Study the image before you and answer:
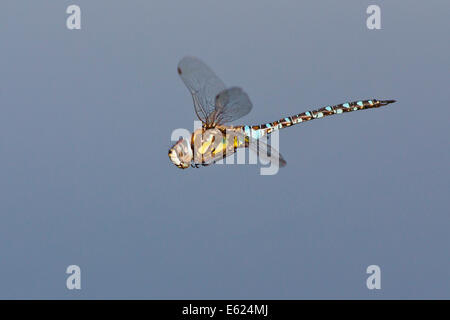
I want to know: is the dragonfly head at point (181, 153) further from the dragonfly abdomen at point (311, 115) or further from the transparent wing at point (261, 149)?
the dragonfly abdomen at point (311, 115)

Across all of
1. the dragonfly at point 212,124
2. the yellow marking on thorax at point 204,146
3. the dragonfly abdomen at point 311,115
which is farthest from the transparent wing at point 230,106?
the dragonfly abdomen at point 311,115

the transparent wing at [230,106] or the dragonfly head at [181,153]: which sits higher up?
the transparent wing at [230,106]

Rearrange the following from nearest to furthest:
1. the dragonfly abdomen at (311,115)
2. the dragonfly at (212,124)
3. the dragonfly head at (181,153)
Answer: the dragonfly at (212,124)
the dragonfly head at (181,153)
the dragonfly abdomen at (311,115)

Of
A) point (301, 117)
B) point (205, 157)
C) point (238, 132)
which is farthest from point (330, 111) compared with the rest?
point (205, 157)

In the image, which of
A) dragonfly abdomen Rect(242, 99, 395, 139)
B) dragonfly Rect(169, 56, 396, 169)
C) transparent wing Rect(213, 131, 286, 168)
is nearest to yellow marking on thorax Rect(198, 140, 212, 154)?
dragonfly Rect(169, 56, 396, 169)

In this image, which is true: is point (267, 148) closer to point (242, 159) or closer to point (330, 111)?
point (242, 159)

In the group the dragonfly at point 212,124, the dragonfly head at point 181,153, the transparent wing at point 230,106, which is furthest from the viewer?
the dragonfly head at point 181,153

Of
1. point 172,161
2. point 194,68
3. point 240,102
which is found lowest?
point 172,161

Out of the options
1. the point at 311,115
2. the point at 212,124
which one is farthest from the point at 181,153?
the point at 311,115
